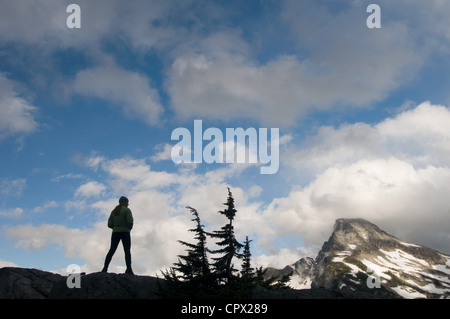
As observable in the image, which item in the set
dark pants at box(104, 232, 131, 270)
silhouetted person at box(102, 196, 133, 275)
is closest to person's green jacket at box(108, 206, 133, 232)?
silhouetted person at box(102, 196, 133, 275)

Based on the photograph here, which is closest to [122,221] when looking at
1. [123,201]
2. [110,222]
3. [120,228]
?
[120,228]

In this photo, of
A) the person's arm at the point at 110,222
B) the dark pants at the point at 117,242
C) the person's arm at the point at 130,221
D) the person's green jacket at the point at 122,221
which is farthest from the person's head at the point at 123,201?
the dark pants at the point at 117,242

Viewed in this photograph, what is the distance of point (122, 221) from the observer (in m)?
14.4

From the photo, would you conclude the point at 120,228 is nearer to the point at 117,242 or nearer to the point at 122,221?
the point at 122,221

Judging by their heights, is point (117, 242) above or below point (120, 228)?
below

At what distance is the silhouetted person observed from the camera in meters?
14.3

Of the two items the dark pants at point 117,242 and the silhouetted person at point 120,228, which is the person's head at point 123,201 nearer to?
the silhouetted person at point 120,228

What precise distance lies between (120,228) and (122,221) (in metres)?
0.31

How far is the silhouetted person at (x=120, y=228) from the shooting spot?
47.0 feet

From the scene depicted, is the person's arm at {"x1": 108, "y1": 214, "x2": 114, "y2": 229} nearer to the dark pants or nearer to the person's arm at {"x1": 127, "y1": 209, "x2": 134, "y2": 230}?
the dark pants

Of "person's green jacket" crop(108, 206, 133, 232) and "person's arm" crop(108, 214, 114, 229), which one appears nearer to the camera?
"person's green jacket" crop(108, 206, 133, 232)
